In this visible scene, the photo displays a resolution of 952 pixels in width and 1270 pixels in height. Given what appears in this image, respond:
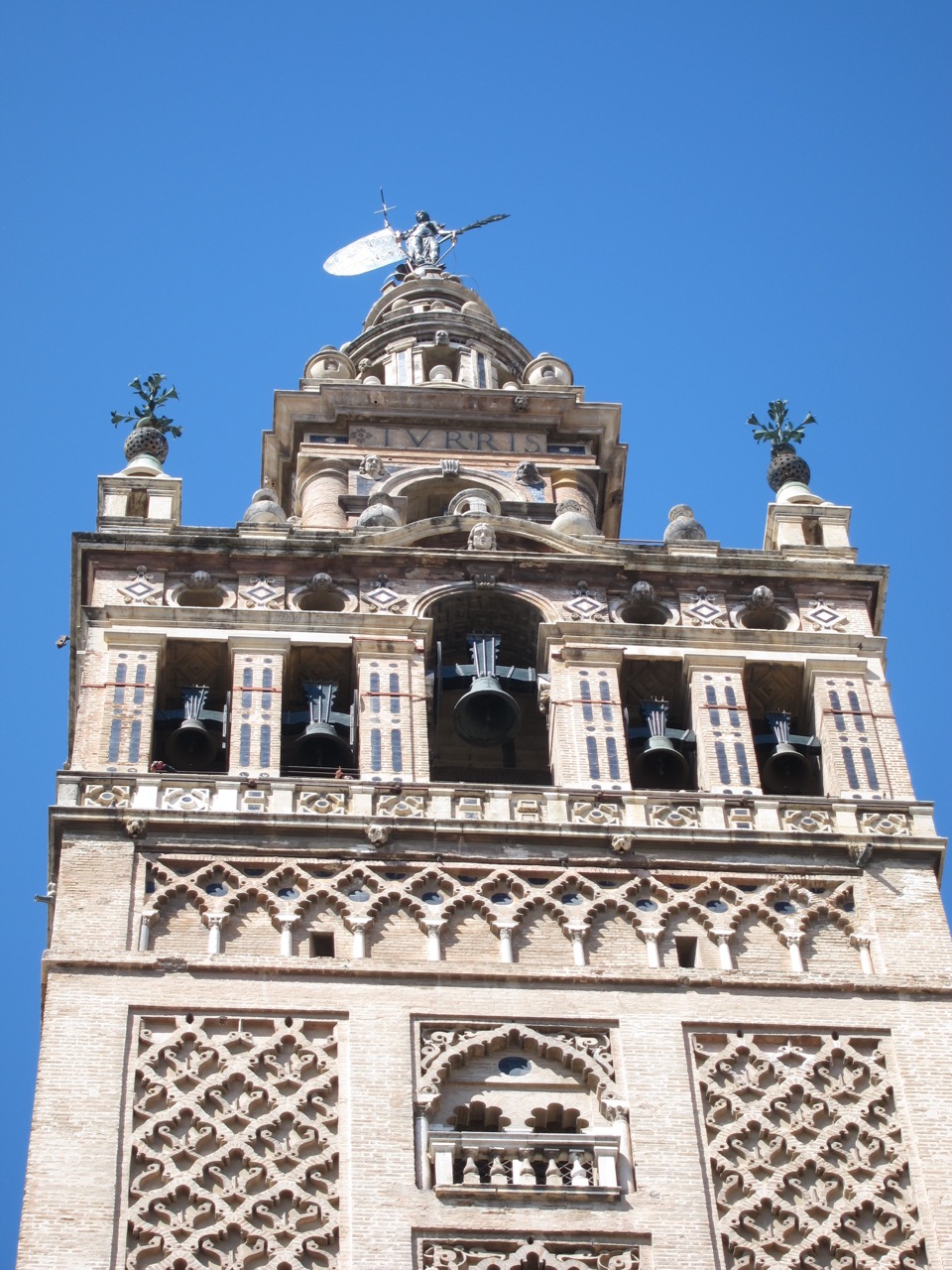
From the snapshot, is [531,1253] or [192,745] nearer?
[531,1253]

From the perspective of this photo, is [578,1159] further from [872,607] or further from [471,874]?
[872,607]

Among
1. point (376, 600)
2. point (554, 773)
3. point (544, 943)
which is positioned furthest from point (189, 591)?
point (544, 943)

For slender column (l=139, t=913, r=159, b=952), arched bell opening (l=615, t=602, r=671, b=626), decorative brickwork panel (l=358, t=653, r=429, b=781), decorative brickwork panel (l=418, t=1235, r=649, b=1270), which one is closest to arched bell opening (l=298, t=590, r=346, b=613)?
decorative brickwork panel (l=358, t=653, r=429, b=781)

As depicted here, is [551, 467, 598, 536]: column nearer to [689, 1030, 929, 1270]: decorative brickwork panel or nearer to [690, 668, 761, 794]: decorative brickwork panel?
[690, 668, 761, 794]: decorative brickwork panel

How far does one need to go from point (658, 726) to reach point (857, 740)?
6.09ft

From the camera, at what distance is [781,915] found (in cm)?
2830

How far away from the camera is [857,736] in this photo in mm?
31062

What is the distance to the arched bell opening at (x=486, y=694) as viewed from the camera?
31781 mm

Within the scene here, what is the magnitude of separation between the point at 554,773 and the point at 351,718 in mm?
1988

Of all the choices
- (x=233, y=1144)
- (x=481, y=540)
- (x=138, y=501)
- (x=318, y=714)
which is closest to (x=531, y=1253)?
(x=233, y=1144)

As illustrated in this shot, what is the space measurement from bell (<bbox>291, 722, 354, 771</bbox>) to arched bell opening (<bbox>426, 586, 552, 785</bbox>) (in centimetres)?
138

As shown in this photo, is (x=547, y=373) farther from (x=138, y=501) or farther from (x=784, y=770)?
(x=784, y=770)

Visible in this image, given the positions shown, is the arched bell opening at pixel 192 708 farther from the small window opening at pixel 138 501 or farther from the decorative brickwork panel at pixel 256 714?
the small window opening at pixel 138 501

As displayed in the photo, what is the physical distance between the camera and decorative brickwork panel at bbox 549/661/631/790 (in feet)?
98.9
